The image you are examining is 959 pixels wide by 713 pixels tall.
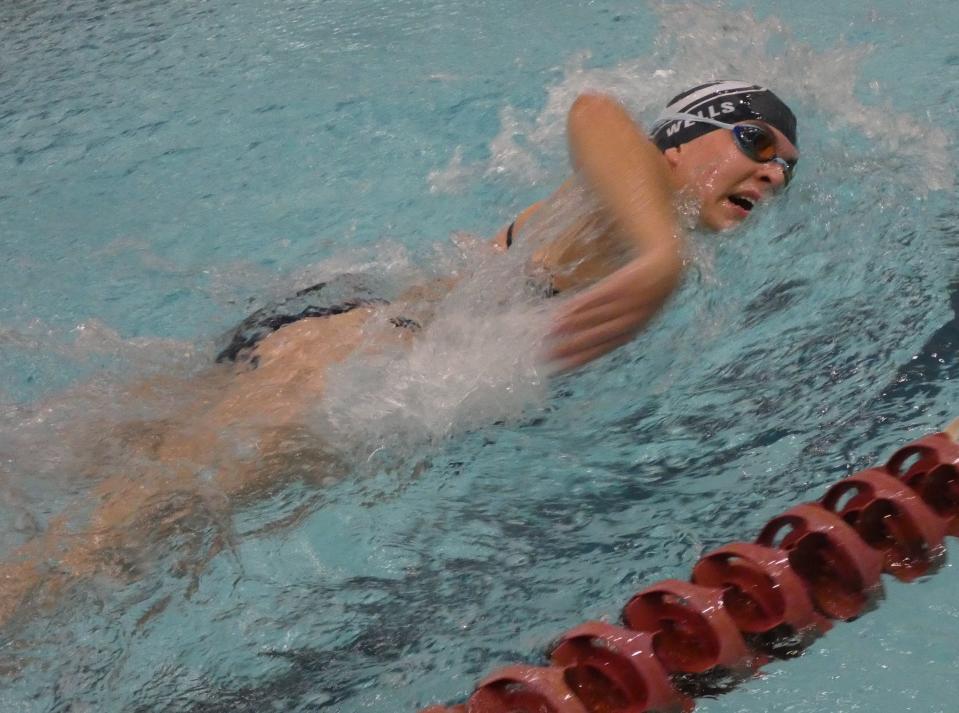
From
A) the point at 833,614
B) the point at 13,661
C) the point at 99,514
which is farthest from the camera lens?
the point at 99,514

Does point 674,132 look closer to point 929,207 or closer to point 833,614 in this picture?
point 929,207

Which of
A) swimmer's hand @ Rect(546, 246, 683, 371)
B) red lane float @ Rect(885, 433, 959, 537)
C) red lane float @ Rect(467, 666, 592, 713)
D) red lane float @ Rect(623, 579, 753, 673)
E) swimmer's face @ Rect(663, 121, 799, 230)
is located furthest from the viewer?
swimmer's face @ Rect(663, 121, 799, 230)

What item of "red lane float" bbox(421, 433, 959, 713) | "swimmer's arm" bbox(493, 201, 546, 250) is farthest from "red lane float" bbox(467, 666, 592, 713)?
"swimmer's arm" bbox(493, 201, 546, 250)

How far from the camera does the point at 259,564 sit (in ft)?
8.37

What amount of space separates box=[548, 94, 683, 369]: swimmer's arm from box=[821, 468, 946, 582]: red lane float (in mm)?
578

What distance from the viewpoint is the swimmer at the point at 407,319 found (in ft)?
7.97

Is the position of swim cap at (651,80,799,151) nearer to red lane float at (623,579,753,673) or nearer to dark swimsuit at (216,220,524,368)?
dark swimsuit at (216,220,524,368)

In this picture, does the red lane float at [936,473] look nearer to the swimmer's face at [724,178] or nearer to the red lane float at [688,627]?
the red lane float at [688,627]

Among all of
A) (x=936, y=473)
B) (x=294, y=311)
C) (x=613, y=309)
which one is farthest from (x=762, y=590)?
(x=294, y=311)

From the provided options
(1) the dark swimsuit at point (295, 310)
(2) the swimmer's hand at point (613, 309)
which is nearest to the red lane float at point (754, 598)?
(2) the swimmer's hand at point (613, 309)

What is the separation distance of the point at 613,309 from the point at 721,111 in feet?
2.53

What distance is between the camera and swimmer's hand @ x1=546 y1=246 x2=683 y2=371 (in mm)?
2406

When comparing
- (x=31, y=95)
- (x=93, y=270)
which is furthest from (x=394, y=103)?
(x=31, y=95)

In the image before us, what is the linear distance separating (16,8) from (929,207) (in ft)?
17.8
